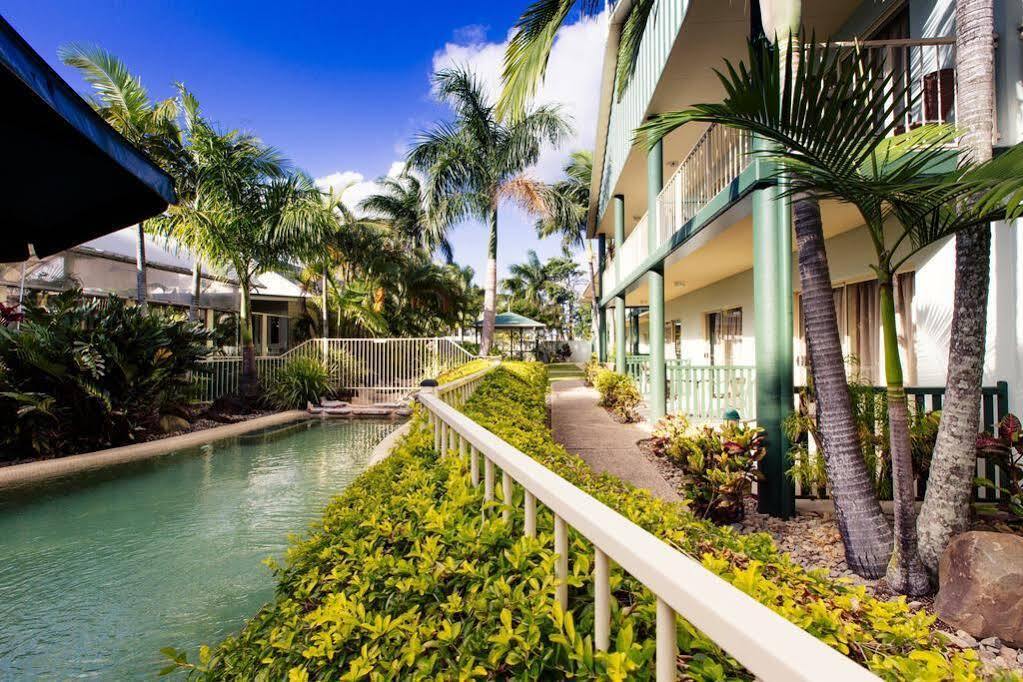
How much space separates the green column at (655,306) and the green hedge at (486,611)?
6.78 metres

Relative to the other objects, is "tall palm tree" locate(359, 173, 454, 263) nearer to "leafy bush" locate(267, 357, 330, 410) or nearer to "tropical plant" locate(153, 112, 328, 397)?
"tropical plant" locate(153, 112, 328, 397)

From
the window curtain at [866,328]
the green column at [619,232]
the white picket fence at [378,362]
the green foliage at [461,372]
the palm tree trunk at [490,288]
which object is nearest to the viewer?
the window curtain at [866,328]

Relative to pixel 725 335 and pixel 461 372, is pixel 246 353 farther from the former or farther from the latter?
pixel 725 335

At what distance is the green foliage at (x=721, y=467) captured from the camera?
438 centimetres

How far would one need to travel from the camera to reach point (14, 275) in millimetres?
11109

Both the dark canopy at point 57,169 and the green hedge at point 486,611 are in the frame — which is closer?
the green hedge at point 486,611

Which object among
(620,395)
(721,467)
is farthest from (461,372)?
(721,467)

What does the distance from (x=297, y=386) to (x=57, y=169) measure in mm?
11605

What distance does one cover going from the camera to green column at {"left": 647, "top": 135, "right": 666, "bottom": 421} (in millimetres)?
8984

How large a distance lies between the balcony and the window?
2.42m

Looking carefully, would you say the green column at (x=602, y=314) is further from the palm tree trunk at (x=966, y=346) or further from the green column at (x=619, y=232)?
the palm tree trunk at (x=966, y=346)

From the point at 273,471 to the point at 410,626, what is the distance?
6.88 meters

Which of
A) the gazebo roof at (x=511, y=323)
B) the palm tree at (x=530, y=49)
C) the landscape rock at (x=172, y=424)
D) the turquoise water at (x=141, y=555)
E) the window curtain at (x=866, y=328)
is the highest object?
the palm tree at (x=530, y=49)

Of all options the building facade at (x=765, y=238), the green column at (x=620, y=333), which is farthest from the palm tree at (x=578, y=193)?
the building facade at (x=765, y=238)
